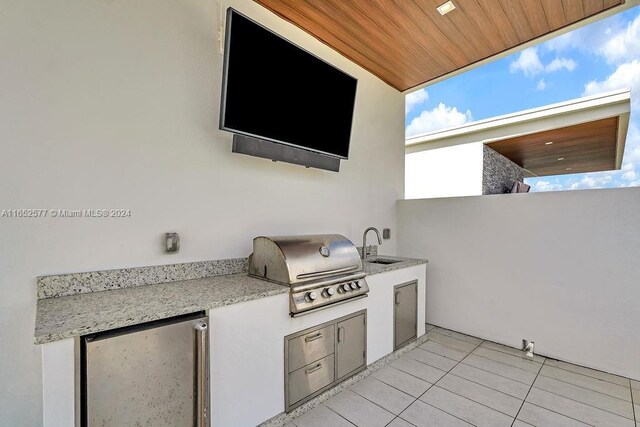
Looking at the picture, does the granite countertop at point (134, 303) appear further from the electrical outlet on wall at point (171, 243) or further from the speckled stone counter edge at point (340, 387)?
the speckled stone counter edge at point (340, 387)

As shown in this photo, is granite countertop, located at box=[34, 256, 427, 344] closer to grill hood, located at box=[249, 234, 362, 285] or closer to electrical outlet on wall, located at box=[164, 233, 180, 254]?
grill hood, located at box=[249, 234, 362, 285]

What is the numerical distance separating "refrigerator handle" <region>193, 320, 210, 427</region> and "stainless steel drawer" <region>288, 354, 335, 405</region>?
2.01 ft

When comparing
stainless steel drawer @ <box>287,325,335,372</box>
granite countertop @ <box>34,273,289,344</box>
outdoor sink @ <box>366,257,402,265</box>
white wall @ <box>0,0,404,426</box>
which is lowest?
stainless steel drawer @ <box>287,325,335,372</box>

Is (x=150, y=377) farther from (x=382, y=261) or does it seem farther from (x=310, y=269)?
(x=382, y=261)

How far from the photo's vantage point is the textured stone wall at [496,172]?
545 centimetres

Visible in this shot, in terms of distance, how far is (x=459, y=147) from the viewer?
5.75m

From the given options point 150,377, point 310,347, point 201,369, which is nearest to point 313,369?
point 310,347

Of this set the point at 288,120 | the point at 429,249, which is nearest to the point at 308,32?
the point at 288,120

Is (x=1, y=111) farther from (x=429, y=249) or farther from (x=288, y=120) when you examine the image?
(x=429, y=249)

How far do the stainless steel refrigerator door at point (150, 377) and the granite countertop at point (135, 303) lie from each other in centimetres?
6

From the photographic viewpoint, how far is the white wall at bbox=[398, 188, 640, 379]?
8.17ft

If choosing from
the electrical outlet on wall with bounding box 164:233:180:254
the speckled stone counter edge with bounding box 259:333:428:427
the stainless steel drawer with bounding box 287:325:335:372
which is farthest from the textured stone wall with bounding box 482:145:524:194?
the electrical outlet on wall with bounding box 164:233:180:254

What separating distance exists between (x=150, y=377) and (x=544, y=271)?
3.39 meters

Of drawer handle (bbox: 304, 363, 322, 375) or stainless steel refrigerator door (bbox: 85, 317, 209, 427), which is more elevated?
stainless steel refrigerator door (bbox: 85, 317, 209, 427)
